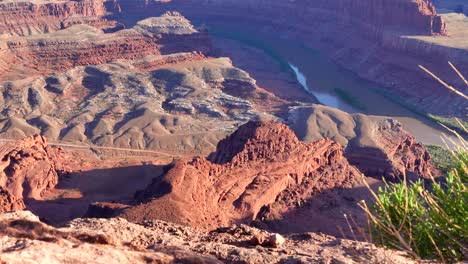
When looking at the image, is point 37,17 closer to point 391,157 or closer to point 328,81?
point 328,81

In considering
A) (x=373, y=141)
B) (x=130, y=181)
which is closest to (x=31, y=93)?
(x=130, y=181)

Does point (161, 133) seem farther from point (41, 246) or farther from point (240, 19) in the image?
point (240, 19)

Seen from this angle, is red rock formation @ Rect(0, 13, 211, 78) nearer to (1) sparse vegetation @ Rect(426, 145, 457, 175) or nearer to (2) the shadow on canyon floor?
(2) the shadow on canyon floor

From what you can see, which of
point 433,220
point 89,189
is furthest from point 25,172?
point 433,220

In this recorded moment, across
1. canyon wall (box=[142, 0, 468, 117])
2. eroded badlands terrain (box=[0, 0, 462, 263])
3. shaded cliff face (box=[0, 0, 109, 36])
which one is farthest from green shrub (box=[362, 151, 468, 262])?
shaded cliff face (box=[0, 0, 109, 36])

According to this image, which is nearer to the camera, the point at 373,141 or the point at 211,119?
the point at 373,141
